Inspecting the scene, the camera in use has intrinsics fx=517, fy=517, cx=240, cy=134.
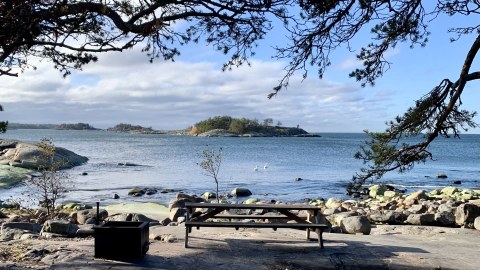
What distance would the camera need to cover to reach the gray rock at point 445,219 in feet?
40.2

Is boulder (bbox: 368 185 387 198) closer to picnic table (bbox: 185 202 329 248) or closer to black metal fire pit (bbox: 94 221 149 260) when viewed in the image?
picnic table (bbox: 185 202 329 248)

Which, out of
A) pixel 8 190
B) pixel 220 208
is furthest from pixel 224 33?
pixel 8 190

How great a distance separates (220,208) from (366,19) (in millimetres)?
4372

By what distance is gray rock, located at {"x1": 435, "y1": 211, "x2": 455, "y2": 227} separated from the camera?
1225 centimetres

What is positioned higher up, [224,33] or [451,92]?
[224,33]

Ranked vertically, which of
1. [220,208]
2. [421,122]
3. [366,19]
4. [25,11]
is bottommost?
[220,208]

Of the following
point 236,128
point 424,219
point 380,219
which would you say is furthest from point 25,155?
point 236,128

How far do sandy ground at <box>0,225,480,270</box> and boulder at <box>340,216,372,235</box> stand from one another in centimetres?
137

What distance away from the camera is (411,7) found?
9.63 meters

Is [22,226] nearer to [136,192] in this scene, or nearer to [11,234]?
[11,234]

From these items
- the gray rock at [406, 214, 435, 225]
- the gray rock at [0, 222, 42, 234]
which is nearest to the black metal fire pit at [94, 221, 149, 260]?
the gray rock at [0, 222, 42, 234]

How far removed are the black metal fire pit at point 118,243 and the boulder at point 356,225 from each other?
219 inches

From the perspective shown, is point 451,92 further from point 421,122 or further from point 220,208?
point 220,208

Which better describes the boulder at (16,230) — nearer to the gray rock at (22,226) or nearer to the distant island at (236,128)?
the gray rock at (22,226)
